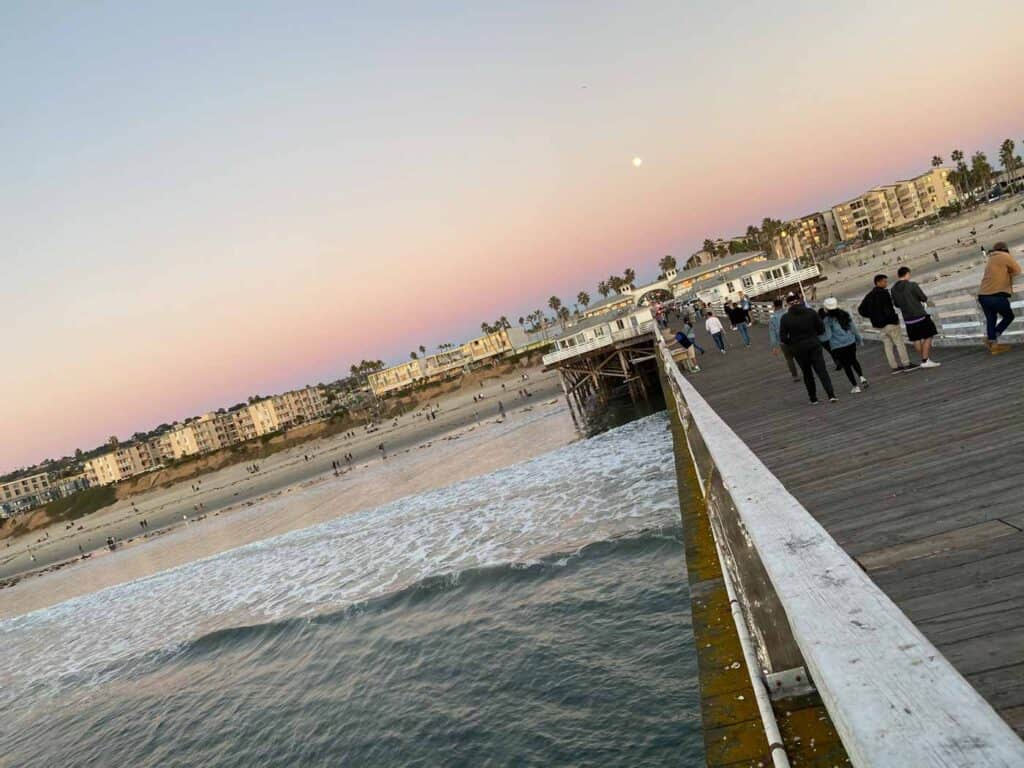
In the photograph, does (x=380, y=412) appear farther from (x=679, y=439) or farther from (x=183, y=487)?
(x=679, y=439)

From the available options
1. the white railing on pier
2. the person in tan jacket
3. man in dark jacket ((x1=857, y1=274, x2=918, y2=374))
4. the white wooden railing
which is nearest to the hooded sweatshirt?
man in dark jacket ((x1=857, y1=274, x2=918, y2=374))

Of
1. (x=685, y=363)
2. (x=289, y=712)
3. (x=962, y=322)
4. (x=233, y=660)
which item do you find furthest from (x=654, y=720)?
(x=685, y=363)

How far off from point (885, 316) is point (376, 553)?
1579 centimetres

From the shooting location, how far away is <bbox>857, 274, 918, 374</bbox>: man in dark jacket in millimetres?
10750

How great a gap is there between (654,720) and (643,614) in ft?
9.00

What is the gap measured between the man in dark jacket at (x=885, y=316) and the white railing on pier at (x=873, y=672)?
994 cm

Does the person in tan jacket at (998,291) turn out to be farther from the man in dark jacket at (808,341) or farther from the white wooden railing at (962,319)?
the man in dark jacket at (808,341)

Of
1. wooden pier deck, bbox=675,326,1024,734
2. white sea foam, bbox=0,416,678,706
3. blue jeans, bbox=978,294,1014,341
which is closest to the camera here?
wooden pier deck, bbox=675,326,1024,734

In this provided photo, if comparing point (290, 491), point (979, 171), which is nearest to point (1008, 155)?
point (979, 171)

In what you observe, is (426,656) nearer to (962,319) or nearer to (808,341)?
(808,341)

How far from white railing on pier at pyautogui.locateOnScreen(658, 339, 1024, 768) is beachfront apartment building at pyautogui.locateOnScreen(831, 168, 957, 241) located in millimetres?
201805

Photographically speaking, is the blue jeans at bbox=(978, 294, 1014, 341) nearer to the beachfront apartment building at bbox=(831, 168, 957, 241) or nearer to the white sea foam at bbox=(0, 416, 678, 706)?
the white sea foam at bbox=(0, 416, 678, 706)

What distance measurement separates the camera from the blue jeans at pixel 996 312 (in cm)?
977

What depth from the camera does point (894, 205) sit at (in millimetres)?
184000
